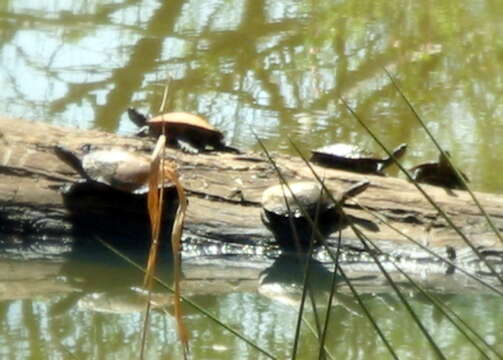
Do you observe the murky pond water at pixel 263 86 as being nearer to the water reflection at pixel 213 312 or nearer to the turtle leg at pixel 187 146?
the water reflection at pixel 213 312

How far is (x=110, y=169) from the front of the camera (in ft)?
12.2

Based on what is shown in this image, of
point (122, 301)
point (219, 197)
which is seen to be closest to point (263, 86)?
point (219, 197)

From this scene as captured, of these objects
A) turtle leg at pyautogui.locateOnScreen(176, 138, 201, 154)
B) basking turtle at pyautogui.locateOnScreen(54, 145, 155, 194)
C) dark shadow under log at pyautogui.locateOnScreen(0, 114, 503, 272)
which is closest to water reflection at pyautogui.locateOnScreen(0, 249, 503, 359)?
dark shadow under log at pyautogui.locateOnScreen(0, 114, 503, 272)

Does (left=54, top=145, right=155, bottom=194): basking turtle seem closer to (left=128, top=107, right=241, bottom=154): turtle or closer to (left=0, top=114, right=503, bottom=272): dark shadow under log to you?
(left=0, top=114, right=503, bottom=272): dark shadow under log

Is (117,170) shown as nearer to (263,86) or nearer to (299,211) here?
(299,211)

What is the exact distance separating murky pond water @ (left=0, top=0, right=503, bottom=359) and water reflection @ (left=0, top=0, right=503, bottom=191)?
1cm

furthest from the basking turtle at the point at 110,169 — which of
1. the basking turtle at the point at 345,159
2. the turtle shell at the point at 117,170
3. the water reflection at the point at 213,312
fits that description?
the basking turtle at the point at 345,159

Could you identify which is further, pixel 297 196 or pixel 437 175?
pixel 437 175

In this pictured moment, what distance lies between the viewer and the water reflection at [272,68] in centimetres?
510

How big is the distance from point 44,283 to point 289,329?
2.56 feet

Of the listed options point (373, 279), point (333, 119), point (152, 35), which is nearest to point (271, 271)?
point (373, 279)

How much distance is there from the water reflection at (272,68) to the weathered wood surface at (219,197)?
697 mm

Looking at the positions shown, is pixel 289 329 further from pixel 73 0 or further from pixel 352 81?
pixel 73 0

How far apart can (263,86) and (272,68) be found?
329 mm
